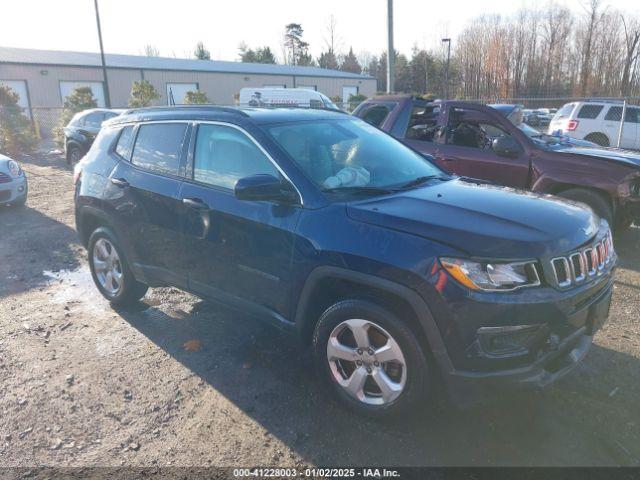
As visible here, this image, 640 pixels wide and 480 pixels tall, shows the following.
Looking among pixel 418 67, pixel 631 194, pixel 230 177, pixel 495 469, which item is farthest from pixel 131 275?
pixel 418 67

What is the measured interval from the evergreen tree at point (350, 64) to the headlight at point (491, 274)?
73353 mm

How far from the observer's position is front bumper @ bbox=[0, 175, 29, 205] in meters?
9.02

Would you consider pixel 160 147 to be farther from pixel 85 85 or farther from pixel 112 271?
pixel 85 85

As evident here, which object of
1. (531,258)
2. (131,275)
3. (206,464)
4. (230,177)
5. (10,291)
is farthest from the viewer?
(10,291)

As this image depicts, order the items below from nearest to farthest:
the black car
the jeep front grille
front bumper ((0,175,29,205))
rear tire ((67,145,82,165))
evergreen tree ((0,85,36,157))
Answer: the jeep front grille, front bumper ((0,175,29,205)), the black car, rear tire ((67,145,82,165)), evergreen tree ((0,85,36,157))

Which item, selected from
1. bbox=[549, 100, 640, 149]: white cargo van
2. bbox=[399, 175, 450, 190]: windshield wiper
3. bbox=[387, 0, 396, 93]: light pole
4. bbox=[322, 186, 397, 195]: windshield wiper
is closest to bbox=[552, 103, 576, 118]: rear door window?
bbox=[549, 100, 640, 149]: white cargo van

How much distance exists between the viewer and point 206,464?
273 cm

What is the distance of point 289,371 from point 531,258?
1904 millimetres

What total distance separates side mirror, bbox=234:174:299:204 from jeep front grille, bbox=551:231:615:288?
1.56 m

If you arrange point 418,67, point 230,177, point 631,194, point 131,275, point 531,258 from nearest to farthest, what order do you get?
point 531,258 < point 230,177 < point 131,275 < point 631,194 < point 418,67

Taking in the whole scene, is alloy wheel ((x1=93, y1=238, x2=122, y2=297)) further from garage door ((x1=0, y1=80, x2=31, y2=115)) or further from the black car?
garage door ((x1=0, y1=80, x2=31, y2=115))

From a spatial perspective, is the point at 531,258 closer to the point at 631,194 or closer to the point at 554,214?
the point at 554,214

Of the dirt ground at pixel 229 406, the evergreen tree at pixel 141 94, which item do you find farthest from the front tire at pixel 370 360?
the evergreen tree at pixel 141 94

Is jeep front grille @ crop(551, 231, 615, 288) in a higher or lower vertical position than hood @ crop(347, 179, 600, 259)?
lower
